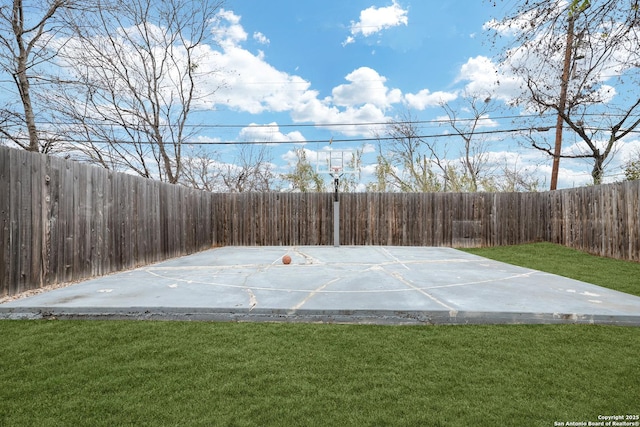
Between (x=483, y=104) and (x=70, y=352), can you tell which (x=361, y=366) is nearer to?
(x=70, y=352)

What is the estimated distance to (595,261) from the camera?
6832mm

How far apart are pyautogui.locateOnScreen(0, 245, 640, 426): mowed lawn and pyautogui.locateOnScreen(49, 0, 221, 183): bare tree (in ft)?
26.7

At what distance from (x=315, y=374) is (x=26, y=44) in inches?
308

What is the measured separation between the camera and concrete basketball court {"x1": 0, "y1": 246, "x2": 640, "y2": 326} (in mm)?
3057

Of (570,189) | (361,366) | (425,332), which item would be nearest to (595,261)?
(570,189)

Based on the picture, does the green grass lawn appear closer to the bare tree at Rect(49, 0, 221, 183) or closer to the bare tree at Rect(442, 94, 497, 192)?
the bare tree at Rect(442, 94, 497, 192)

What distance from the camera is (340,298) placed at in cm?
357

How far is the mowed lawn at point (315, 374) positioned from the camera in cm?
165

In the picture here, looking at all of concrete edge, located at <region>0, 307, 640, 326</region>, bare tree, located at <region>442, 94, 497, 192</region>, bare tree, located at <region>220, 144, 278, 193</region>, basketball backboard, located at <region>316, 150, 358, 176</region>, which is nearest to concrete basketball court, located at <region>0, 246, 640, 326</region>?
concrete edge, located at <region>0, 307, 640, 326</region>

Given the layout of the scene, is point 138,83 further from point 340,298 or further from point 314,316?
point 314,316

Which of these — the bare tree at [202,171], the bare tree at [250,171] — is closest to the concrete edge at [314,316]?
the bare tree at [202,171]

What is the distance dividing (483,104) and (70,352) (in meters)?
17.0

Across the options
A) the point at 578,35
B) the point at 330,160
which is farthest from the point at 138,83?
the point at 578,35

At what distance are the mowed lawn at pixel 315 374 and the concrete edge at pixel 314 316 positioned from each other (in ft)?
0.39
